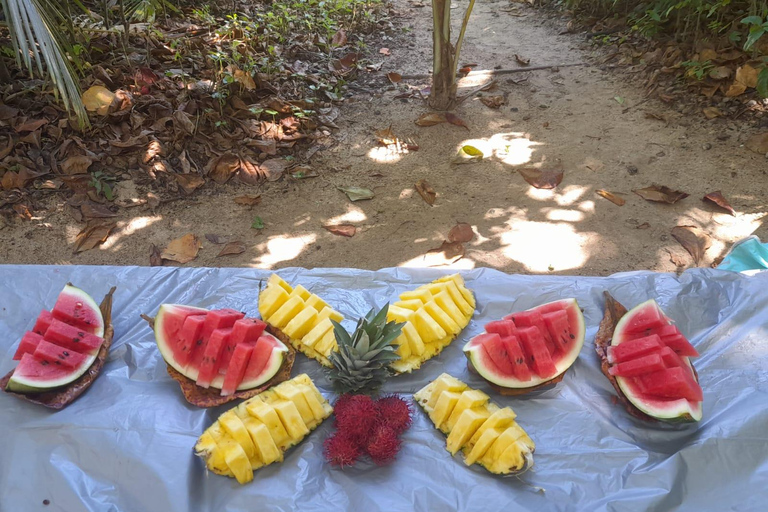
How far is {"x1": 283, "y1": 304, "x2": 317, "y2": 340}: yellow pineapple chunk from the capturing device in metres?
2.20

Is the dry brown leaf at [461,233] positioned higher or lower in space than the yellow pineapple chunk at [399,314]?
lower

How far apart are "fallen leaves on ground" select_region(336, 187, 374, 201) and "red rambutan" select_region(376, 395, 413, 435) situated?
7.95 ft

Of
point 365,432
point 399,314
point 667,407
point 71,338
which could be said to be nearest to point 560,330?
point 667,407

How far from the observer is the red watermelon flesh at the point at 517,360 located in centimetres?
201

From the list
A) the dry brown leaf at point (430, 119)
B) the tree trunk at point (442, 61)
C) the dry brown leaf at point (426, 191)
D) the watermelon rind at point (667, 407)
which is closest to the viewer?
the watermelon rind at point (667, 407)

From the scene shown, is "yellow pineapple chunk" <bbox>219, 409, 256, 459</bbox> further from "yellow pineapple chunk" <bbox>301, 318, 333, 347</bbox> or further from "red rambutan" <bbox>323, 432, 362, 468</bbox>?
"yellow pineapple chunk" <bbox>301, 318, 333, 347</bbox>

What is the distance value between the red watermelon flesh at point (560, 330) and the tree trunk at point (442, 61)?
347 centimetres

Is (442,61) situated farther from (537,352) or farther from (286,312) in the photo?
(537,352)

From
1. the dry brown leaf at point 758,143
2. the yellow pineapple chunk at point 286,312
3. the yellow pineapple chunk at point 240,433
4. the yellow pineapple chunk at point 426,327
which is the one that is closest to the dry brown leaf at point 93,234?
the yellow pineapple chunk at point 286,312

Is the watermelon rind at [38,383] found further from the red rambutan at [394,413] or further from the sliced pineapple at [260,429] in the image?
the red rambutan at [394,413]

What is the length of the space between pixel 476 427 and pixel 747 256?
210 centimetres

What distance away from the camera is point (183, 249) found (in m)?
3.63

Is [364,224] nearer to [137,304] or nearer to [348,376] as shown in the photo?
A: [137,304]

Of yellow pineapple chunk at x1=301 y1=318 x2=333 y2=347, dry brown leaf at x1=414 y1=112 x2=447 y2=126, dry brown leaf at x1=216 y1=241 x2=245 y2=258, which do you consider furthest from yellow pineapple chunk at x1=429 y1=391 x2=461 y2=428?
dry brown leaf at x1=414 y1=112 x2=447 y2=126
